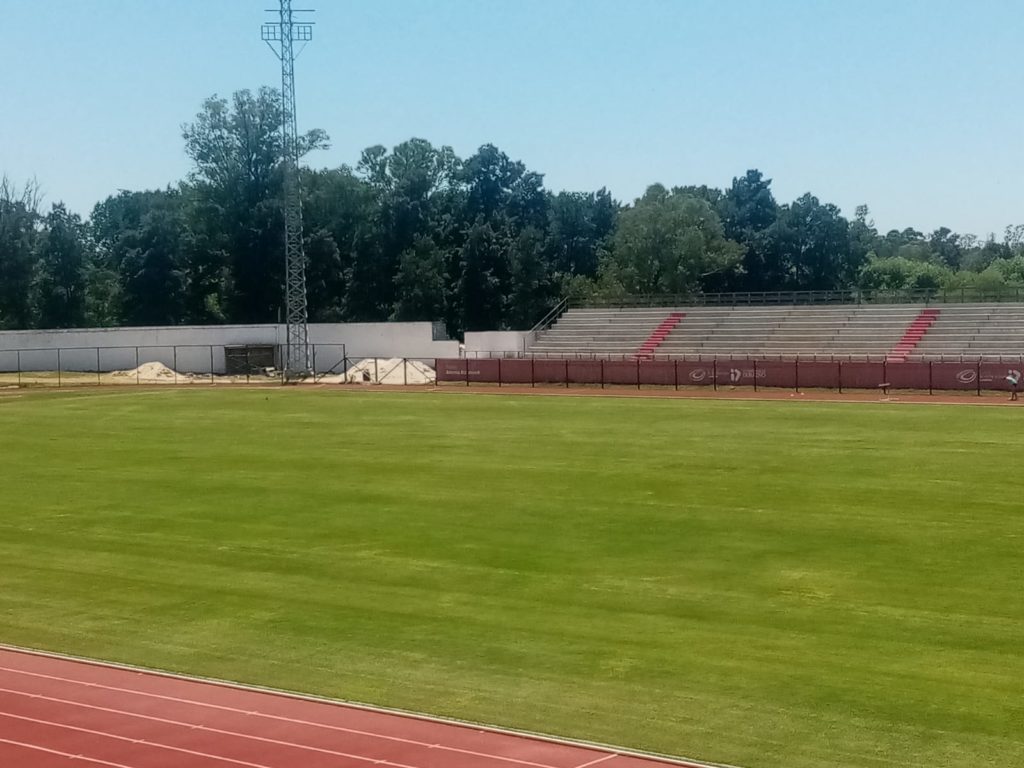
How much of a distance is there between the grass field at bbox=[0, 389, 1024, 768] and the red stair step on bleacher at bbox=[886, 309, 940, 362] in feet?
113

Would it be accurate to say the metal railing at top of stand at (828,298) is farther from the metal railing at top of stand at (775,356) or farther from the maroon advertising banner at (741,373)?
the maroon advertising banner at (741,373)

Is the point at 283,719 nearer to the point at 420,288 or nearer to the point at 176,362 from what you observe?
the point at 176,362

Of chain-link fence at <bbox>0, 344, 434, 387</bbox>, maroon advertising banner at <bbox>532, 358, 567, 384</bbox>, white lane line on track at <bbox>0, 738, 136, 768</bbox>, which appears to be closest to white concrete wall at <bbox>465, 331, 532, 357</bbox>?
chain-link fence at <bbox>0, 344, 434, 387</bbox>

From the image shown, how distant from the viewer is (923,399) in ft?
179

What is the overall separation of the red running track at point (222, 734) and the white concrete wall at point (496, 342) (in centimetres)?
7111

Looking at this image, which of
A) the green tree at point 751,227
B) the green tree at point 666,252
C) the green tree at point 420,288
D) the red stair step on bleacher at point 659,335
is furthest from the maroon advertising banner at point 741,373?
the green tree at point 751,227

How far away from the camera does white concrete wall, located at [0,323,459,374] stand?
85875mm

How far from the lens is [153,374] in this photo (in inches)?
3226

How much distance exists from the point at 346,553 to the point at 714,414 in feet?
92.2

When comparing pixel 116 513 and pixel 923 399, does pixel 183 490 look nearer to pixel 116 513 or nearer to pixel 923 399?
pixel 116 513

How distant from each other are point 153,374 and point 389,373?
55.0ft

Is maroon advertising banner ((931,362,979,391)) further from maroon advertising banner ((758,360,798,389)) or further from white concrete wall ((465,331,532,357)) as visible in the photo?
white concrete wall ((465,331,532,357))

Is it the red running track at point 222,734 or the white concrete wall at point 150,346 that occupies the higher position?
the white concrete wall at point 150,346

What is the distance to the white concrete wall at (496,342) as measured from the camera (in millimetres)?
86062
